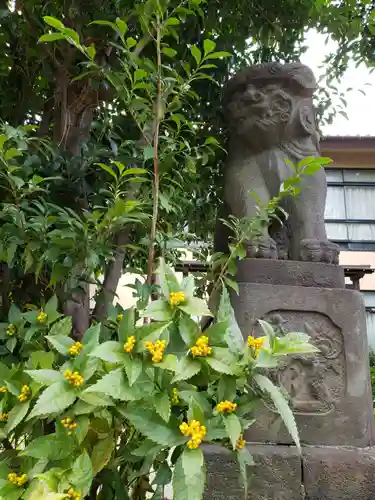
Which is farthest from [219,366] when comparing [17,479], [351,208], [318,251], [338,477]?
→ [351,208]

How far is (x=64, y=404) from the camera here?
3.73ft

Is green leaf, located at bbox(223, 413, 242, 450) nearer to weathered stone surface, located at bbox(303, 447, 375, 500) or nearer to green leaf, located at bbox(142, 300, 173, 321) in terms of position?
green leaf, located at bbox(142, 300, 173, 321)

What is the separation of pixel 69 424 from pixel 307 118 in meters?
2.08

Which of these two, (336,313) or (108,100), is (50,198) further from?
(336,313)

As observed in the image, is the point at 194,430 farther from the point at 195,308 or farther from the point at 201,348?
the point at 195,308

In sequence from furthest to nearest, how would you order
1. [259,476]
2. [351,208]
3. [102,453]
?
[351,208] → [259,476] → [102,453]

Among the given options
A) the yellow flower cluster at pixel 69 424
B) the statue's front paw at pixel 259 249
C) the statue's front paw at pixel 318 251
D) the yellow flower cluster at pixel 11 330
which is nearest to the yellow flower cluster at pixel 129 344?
the yellow flower cluster at pixel 69 424

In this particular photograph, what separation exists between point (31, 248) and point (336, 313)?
4.58 ft

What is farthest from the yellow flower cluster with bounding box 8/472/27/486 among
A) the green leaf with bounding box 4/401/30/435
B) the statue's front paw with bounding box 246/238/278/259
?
the statue's front paw with bounding box 246/238/278/259

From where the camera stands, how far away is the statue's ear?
2.59 meters

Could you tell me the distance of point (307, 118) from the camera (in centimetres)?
261

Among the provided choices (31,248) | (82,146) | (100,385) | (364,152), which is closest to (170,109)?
(82,146)

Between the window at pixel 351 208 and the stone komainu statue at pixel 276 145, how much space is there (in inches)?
304

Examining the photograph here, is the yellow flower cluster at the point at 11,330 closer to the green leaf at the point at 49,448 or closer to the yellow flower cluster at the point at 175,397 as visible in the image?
the green leaf at the point at 49,448
